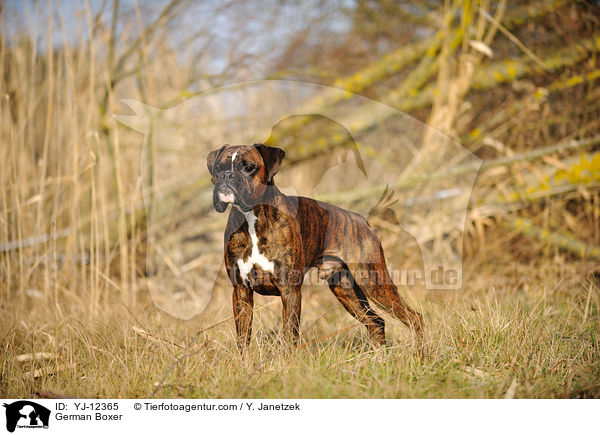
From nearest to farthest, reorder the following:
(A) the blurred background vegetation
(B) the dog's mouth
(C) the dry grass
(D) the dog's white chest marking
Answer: (B) the dog's mouth → (D) the dog's white chest marking → (C) the dry grass → (A) the blurred background vegetation

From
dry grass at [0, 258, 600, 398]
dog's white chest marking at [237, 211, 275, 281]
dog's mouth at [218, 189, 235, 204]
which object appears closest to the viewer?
dog's mouth at [218, 189, 235, 204]

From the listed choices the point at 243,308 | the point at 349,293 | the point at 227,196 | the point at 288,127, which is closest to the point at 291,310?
the point at 243,308

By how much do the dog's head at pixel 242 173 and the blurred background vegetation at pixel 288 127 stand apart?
5.44ft

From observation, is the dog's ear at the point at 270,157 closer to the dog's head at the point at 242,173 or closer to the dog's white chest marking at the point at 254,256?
the dog's head at the point at 242,173

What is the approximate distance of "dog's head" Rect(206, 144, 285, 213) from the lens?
5.30 ft

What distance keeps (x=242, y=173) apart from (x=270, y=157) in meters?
0.12

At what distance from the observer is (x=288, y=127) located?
362cm

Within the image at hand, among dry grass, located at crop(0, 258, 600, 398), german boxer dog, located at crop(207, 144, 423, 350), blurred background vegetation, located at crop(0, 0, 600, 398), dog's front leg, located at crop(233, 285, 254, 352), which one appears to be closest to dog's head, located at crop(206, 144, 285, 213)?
german boxer dog, located at crop(207, 144, 423, 350)

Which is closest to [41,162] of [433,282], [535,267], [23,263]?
[23,263]

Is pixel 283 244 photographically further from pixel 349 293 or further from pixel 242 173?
pixel 349 293

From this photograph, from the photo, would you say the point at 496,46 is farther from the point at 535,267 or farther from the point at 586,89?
the point at 535,267

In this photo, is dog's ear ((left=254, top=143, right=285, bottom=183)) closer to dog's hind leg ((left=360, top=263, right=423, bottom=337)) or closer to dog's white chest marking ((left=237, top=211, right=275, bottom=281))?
dog's white chest marking ((left=237, top=211, right=275, bottom=281))

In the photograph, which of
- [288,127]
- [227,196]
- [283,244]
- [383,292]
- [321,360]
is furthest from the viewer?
[288,127]

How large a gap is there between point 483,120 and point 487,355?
345 centimetres
